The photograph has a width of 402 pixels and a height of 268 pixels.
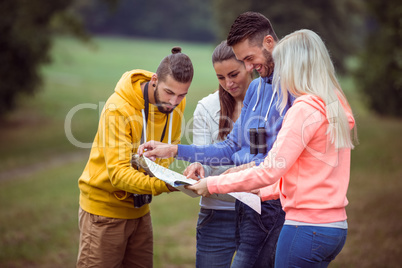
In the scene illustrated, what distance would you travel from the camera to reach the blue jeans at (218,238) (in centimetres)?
368

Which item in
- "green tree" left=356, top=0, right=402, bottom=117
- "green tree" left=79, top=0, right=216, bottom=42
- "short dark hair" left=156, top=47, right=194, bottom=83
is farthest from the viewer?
"green tree" left=79, top=0, right=216, bottom=42

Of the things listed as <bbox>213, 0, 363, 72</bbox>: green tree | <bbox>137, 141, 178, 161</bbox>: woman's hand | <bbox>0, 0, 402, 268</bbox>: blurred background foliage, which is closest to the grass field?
<bbox>0, 0, 402, 268</bbox>: blurred background foliage

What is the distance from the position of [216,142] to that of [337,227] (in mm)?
1330

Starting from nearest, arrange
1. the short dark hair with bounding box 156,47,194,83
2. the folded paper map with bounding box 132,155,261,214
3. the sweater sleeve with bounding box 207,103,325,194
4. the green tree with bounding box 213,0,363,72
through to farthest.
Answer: the sweater sleeve with bounding box 207,103,325,194 < the folded paper map with bounding box 132,155,261,214 < the short dark hair with bounding box 156,47,194,83 < the green tree with bounding box 213,0,363,72

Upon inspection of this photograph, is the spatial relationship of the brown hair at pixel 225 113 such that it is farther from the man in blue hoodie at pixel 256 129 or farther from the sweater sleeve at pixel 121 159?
the sweater sleeve at pixel 121 159

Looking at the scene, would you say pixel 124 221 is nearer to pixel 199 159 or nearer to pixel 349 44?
pixel 199 159

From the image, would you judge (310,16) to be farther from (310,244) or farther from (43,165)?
(310,244)

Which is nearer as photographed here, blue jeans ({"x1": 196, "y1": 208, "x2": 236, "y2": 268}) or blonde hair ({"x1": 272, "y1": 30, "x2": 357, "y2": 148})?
blonde hair ({"x1": 272, "y1": 30, "x2": 357, "y2": 148})

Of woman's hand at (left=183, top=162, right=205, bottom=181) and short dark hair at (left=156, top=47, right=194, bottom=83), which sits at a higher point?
short dark hair at (left=156, top=47, right=194, bottom=83)

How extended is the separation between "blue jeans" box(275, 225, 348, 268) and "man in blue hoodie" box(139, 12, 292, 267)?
503 millimetres

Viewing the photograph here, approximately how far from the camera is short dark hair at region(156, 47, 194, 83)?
3543 mm

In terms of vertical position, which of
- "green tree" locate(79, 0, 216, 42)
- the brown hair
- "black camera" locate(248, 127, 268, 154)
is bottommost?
"black camera" locate(248, 127, 268, 154)

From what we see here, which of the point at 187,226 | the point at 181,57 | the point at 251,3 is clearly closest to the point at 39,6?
the point at 187,226

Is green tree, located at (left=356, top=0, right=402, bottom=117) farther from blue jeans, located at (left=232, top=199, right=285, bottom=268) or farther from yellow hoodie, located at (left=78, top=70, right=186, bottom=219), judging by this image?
blue jeans, located at (left=232, top=199, right=285, bottom=268)
